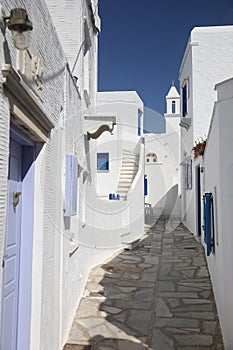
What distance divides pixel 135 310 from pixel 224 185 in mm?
3039

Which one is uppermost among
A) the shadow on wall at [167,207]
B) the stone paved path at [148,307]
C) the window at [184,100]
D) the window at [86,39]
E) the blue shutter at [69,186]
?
the window at [184,100]

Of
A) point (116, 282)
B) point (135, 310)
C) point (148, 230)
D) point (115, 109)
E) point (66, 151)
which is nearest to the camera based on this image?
point (66, 151)

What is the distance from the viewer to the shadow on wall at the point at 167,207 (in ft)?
68.7

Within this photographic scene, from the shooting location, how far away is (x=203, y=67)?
13289 millimetres

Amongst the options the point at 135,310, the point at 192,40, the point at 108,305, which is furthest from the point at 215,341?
the point at 192,40

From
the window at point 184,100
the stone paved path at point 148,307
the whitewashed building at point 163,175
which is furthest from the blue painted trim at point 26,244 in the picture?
the whitewashed building at point 163,175

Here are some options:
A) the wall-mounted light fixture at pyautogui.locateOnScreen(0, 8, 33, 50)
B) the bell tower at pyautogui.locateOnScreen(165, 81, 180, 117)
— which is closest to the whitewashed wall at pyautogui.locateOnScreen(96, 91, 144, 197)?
the bell tower at pyautogui.locateOnScreen(165, 81, 180, 117)

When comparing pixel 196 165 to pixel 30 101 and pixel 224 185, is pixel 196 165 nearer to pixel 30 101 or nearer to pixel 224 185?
pixel 224 185

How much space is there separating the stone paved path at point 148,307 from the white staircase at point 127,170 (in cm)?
569

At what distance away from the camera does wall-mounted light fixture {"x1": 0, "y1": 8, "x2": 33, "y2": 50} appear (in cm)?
219

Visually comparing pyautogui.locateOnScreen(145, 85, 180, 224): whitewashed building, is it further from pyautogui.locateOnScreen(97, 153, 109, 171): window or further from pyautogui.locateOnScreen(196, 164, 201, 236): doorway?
pyautogui.locateOnScreen(196, 164, 201, 236): doorway

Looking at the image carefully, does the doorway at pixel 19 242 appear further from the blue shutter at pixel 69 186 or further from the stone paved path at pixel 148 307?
the stone paved path at pixel 148 307

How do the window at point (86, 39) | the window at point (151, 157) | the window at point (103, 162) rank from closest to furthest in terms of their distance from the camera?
1. the window at point (86, 39)
2. the window at point (103, 162)
3. the window at point (151, 157)

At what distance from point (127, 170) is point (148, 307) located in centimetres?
1133
